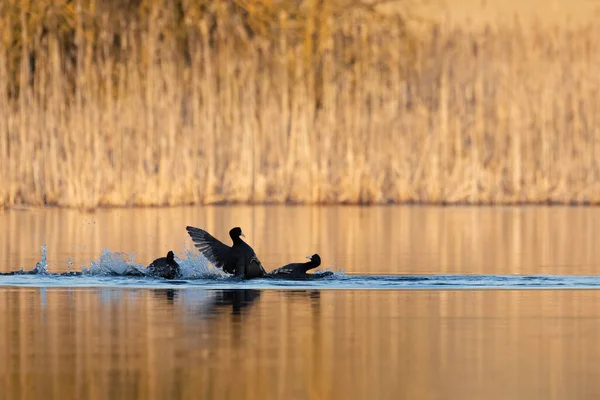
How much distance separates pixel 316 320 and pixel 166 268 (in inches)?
124

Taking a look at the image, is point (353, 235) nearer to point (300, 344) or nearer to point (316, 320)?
point (316, 320)

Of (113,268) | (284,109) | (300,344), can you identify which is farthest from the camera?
(284,109)

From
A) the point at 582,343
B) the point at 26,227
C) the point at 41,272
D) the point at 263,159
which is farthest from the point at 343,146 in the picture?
the point at 582,343

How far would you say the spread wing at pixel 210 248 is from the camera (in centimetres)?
1270

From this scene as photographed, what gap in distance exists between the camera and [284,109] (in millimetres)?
22719

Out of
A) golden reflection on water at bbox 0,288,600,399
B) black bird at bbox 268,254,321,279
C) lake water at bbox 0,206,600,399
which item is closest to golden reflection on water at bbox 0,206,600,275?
lake water at bbox 0,206,600,399

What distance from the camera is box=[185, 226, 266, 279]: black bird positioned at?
40.6 ft

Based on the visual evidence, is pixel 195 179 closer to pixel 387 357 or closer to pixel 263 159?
pixel 263 159

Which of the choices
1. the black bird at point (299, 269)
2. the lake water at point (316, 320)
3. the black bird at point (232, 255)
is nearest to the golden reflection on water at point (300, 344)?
the lake water at point (316, 320)

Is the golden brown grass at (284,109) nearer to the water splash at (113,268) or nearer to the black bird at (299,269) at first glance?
the water splash at (113,268)

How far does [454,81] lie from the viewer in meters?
23.7

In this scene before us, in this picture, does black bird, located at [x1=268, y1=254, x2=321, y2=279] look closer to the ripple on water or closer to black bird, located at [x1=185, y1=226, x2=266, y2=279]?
the ripple on water

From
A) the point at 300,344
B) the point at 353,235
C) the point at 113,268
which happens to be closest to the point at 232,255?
the point at 113,268

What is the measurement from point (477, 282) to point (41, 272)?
336 centimetres
